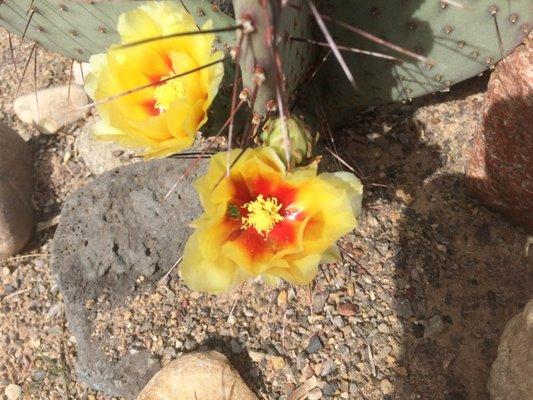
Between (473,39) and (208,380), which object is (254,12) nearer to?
(473,39)

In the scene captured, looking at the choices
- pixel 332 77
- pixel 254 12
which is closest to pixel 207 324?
pixel 332 77

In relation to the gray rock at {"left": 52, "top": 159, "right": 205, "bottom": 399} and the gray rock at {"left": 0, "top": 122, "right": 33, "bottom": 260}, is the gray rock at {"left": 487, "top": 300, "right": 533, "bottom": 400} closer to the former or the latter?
the gray rock at {"left": 52, "top": 159, "right": 205, "bottom": 399}

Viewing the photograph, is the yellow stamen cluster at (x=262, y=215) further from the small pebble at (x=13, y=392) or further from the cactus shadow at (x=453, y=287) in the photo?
the small pebble at (x=13, y=392)

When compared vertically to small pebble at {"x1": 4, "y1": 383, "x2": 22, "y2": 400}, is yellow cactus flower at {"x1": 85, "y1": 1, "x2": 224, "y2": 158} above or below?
above

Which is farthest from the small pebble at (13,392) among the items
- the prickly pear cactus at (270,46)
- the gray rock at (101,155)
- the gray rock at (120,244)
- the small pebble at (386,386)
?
the prickly pear cactus at (270,46)

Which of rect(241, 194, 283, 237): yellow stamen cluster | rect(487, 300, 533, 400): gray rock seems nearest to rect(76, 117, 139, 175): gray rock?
rect(241, 194, 283, 237): yellow stamen cluster

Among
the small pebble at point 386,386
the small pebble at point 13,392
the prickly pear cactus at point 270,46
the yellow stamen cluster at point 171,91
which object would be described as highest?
the prickly pear cactus at point 270,46

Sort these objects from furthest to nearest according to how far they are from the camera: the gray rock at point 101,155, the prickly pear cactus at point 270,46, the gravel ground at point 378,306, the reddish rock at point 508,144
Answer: the gray rock at point 101,155
the gravel ground at point 378,306
the reddish rock at point 508,144
the prickly pear cactus at point 270,46

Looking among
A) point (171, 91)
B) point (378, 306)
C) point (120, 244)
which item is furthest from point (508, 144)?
point (120, 244)
